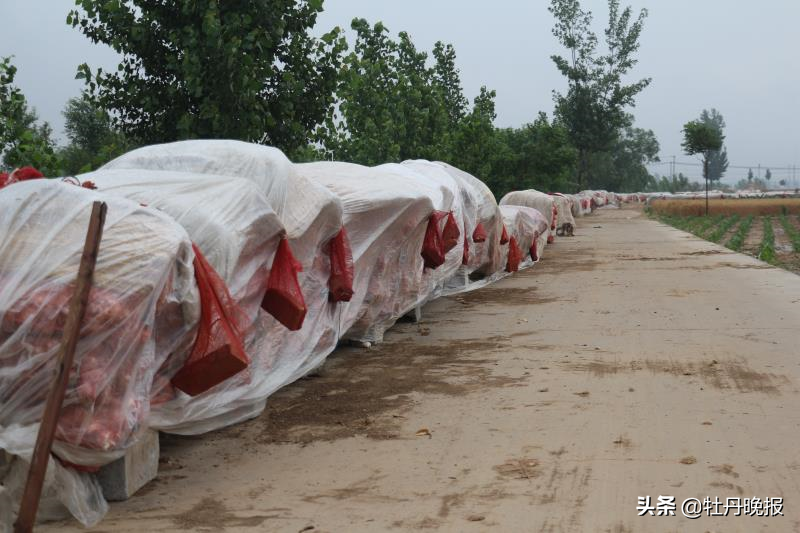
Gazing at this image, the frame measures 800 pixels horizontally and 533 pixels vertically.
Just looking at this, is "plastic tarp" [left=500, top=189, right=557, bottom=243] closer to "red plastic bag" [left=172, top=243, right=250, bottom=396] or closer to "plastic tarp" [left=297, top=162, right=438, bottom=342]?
"plastic tarp" [left=297, top=162, right=438, bottom=342]

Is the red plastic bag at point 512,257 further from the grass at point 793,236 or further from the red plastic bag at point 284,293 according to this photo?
the red plastic bag at point 284,293

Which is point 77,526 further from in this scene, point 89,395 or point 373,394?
point 373,394

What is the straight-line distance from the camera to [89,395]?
407 centimetres

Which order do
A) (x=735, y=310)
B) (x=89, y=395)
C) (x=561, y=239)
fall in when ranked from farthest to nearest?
(x=561, y=239), (x=735, y=310), (x=89, y=395)

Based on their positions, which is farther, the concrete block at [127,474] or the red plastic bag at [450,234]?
the red plastic bag at [450,234]

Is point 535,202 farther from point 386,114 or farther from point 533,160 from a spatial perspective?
point 533,160

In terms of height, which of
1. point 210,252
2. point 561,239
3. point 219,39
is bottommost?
point 561,239

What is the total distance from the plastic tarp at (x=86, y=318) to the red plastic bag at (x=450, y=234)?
6639 mm

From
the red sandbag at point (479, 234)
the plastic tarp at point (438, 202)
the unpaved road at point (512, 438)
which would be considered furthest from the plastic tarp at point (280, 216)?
the red sandbag at point (479, 234)

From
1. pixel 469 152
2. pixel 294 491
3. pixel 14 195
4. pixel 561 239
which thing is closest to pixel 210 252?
pixel 14 195

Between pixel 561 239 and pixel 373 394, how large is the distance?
75.7 feet

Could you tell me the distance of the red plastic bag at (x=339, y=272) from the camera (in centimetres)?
757

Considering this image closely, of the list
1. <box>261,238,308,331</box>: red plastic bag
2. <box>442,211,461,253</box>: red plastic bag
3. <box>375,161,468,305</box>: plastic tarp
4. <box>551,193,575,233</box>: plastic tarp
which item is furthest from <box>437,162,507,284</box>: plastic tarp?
<box>551,193,575,233</box>: plastic tarp

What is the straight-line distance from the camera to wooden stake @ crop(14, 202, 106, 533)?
12.2 feet
